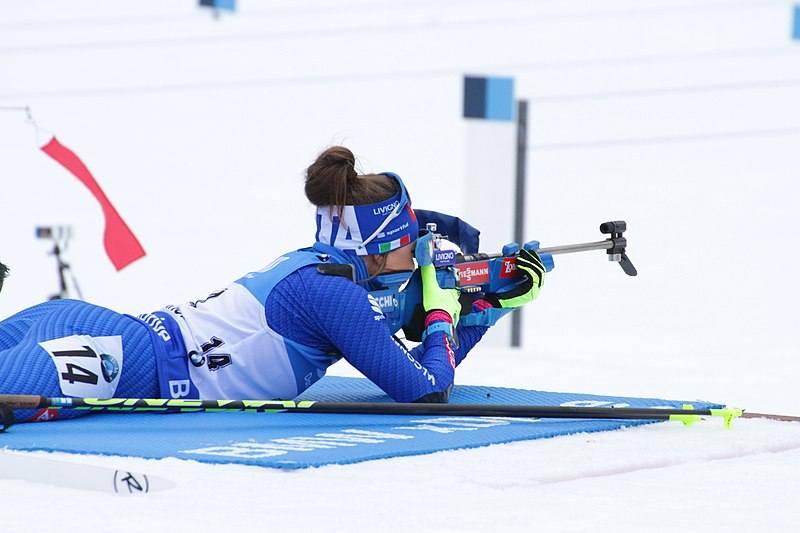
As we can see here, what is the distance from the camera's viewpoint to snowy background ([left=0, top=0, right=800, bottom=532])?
6.11m

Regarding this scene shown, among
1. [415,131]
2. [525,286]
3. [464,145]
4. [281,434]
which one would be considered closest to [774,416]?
[525,286]

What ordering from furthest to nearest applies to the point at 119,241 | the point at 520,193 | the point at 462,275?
the point at 520,193, the point at 119,241, the point at 462,275

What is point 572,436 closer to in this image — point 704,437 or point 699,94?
point 704,437

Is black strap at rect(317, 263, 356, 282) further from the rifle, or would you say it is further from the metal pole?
the metal pole

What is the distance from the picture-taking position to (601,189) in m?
7.80

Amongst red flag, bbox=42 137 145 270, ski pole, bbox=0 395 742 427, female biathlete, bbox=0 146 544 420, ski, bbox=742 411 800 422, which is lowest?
ski pole, bbox=0 395 742 427

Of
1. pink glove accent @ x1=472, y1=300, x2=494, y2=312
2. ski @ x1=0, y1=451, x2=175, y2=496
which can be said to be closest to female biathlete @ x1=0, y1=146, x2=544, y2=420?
pink glove accent @ x1=472, y1=300, x2=494, y2=312

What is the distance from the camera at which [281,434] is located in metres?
2.67

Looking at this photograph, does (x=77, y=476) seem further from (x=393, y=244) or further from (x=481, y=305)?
(x=481, y=305)

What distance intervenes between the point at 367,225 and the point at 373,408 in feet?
1.46

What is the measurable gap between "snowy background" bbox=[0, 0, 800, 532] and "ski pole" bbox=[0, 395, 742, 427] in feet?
3.30

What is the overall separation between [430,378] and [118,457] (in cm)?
83

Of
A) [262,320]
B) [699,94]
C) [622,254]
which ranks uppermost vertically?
[699,94]

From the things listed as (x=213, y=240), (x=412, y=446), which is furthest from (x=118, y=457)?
(x=213, y=240)
